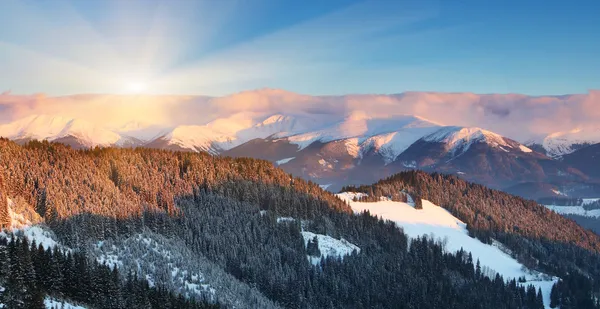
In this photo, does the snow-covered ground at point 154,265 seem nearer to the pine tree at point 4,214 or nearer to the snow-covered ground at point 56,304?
the pine tree at point 4,214

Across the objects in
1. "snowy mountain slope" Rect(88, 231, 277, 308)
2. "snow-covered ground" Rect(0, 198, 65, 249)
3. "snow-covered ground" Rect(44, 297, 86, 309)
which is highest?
"snow-covered ground" Rect(0, 198, 65, 249)

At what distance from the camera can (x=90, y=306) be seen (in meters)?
136

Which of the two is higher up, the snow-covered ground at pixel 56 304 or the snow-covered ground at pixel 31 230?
the snow-covered ground at pixel 31 230

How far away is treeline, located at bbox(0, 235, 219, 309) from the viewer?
12851 cm

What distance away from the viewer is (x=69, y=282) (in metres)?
142

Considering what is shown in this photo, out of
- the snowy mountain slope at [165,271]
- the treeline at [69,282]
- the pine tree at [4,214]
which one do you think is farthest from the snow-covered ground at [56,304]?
the pine tree at [4,214]

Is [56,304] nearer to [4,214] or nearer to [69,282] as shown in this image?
[69,282]

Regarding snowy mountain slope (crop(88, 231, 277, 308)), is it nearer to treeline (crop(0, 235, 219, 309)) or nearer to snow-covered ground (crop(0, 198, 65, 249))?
snow-covered ground (crop(0, 198, 65, 249))

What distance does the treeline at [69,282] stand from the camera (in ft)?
422

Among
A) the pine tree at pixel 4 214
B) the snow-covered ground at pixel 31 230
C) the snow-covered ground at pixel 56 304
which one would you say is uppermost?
the pine tree at pixel 4 214

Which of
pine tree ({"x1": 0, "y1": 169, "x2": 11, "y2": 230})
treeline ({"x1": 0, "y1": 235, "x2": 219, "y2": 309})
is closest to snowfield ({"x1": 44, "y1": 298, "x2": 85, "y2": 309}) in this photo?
treeline ({"x1": 0, "y1": 235, "x2": 219, "y2": 309})

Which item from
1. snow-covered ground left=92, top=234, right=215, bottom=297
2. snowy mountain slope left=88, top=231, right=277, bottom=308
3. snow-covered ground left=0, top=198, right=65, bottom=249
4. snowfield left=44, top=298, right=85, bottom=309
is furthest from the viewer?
snow-covered ground left=92, top=234, right=215, bottom=297

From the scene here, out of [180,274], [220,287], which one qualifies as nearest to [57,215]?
[180,274]

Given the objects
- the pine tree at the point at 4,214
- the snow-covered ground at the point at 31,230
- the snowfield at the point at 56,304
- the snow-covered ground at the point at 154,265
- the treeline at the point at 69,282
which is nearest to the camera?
the snowfield at the point at 56,304
